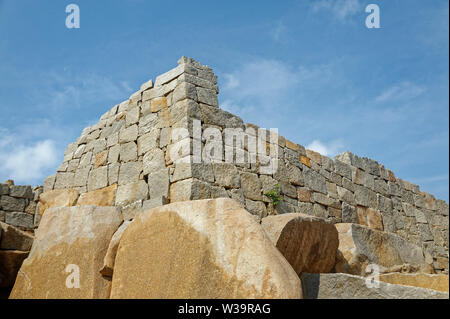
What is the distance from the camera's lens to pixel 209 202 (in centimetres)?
312

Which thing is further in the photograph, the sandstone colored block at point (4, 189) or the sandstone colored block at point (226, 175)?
the sandstone colored block at point (4, 189)

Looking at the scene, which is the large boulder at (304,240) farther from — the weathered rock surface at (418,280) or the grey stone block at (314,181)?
the grey stone block at (314,181)

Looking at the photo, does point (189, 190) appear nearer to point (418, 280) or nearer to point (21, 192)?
point (418, 280)

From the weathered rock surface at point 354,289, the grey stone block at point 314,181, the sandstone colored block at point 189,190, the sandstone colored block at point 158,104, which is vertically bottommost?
the weathered rock surface at point 354,289

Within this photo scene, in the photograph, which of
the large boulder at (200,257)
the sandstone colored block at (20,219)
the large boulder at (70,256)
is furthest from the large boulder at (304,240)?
the sandstone colored block at (20,219)

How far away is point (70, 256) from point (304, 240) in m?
2.22

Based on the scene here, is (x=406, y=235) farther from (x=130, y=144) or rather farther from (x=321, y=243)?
(x=130, y=144)

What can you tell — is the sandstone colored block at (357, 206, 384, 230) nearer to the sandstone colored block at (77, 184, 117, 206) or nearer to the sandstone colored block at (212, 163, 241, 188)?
the sandstone colored block at (212, 163, 241, 188)

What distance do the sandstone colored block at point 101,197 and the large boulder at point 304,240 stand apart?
2325 mm

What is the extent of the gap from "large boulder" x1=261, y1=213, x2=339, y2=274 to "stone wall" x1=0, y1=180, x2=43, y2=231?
161 inches

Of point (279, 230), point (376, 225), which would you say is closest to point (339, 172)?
point (376, 225)

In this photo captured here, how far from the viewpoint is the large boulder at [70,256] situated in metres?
3.38

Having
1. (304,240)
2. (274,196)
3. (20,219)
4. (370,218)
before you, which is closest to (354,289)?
(304,240)

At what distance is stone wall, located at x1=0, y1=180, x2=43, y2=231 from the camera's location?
6.17 metres
